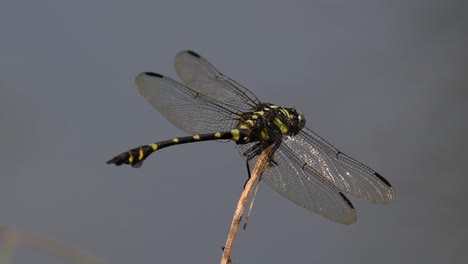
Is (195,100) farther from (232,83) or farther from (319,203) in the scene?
(319,203)

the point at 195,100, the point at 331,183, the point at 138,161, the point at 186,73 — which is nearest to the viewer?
the point at 138,161

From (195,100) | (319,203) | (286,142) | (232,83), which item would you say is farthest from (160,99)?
(319,203)

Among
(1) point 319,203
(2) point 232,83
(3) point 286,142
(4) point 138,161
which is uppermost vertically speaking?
(2) point 232,83

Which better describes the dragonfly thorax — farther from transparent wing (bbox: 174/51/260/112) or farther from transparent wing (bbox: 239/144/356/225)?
transparent wing (bbox: 174/51/260/112)

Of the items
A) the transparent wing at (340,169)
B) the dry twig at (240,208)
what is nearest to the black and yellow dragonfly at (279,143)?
the transparent wing at (340,169)

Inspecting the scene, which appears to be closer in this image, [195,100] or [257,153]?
[257,153]

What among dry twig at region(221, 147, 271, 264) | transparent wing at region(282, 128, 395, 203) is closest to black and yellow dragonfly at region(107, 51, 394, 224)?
transparent wing at region(282, 128, 395, 203)
